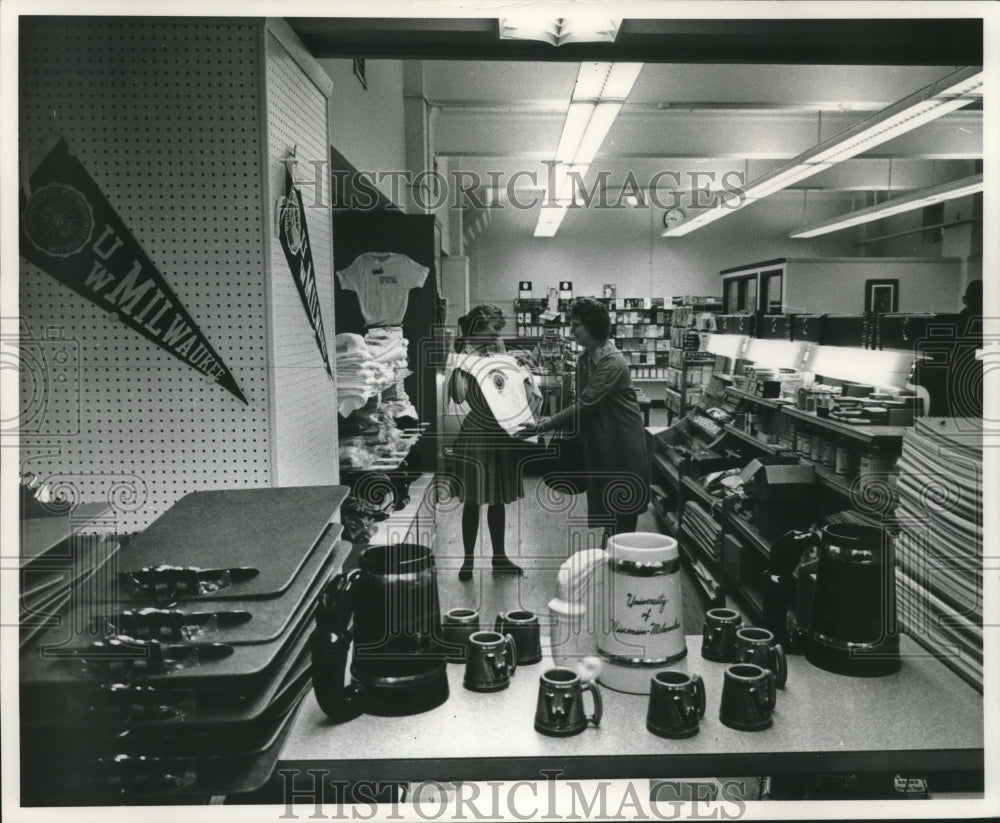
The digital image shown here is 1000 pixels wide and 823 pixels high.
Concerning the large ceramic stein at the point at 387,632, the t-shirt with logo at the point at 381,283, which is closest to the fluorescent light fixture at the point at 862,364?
the t-shirt with logo at the point at 381,283

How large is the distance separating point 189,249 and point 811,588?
5.49 feet

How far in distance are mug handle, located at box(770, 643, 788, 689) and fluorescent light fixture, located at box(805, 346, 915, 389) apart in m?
2.73

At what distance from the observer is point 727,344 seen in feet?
24.8

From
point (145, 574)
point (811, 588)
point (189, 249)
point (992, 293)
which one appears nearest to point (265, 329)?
point (189, 249)

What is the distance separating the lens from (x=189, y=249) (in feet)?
6.64

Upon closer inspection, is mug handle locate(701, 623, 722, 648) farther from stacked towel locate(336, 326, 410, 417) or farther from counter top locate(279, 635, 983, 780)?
stacked towel locate(336, 326, 410, 417)

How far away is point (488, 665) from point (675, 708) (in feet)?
1.16

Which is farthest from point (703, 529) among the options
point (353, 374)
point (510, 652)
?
point (510, 652)

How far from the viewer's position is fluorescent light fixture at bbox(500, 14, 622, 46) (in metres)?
1.92

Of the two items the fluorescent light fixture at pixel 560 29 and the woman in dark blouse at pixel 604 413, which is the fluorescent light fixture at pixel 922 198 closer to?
the woman in dark blouse at pixel 604 413

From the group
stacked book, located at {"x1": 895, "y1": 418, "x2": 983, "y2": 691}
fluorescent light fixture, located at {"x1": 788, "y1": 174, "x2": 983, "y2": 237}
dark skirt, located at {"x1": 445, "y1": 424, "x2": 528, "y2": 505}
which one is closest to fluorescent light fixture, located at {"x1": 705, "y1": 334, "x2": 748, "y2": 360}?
dark skirt, located at {"x1": 445, "y1": 424, "x2": 528, "y2": 505}

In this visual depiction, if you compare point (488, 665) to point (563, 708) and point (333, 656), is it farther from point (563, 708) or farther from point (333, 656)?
point (333, 656)

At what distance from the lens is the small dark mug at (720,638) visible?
1637 mm

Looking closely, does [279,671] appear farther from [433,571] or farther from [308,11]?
[308,11]
